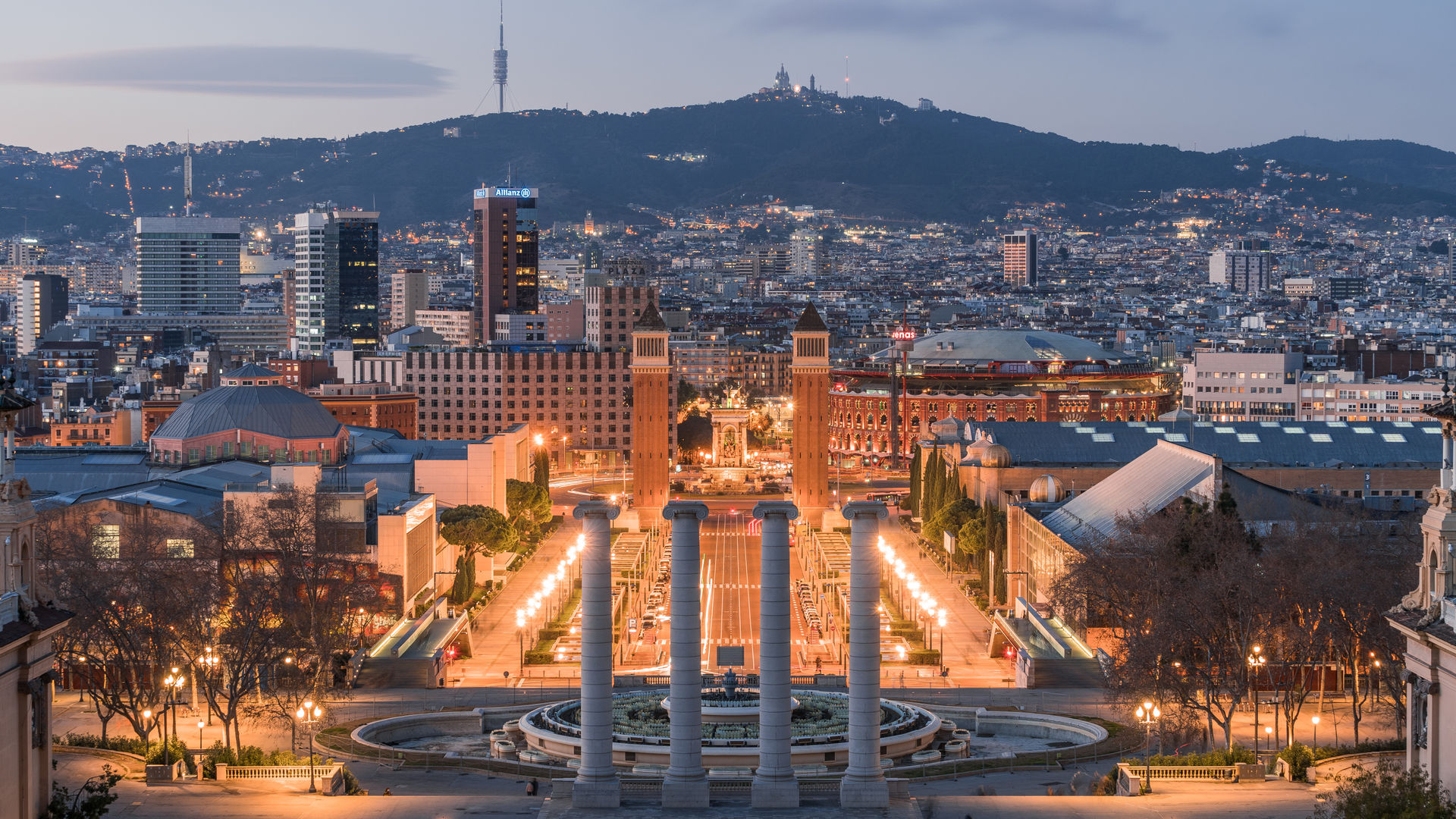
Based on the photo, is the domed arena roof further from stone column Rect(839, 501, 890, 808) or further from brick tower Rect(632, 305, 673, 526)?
stone column Rect(839, 501, 890, 808)

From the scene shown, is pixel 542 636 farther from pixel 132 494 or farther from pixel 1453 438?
pixel 1453 438

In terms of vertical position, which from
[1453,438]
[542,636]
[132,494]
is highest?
[1453,438]

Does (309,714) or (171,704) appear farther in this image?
(171,704)

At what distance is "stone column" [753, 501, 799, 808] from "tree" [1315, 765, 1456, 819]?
13.2 m

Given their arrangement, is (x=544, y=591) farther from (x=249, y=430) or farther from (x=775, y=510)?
(x=775, y=510)

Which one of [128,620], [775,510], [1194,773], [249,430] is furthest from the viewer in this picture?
[249,430]

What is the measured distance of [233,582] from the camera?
234 feet

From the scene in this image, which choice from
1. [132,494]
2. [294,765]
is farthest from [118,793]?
[132,494]

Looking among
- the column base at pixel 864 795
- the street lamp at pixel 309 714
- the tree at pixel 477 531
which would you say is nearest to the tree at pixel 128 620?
the street lamp at pixel 309 714

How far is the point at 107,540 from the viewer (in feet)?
279

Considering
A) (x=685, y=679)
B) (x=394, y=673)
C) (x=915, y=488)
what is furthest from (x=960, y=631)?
(x=915, y=488)

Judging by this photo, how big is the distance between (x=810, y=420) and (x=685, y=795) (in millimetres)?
95130

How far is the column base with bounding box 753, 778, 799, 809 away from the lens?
49812 mm

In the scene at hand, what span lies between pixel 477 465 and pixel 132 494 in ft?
91.4
